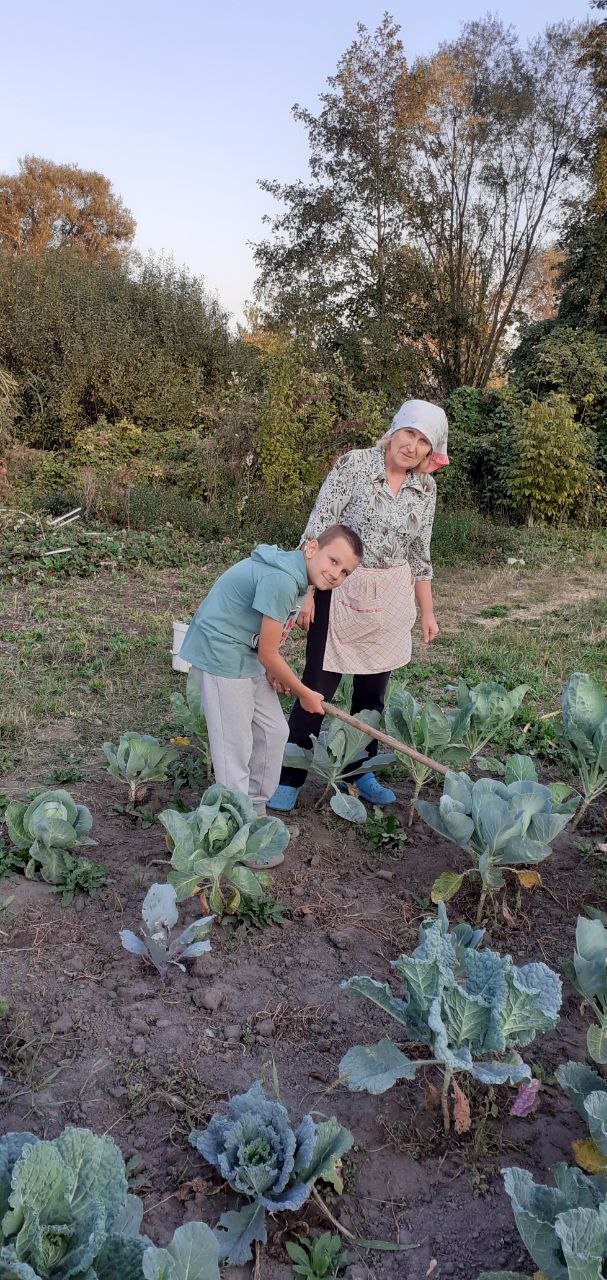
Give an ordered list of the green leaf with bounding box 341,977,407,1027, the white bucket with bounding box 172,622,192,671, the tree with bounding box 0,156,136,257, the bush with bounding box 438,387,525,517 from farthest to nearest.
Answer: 1. the tree with bounding box 0,156,136,257
2. the bush with bounding box 438,387,525,517
3. the white bucket with bounding box 172,622,192,671
4. the green leaf with bounding box 341,977,407,1027

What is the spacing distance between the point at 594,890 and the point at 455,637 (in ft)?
10.6

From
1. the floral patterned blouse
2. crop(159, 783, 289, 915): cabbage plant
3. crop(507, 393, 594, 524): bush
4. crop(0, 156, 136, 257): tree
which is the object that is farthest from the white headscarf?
crop(0, 156, 136, 257): tree

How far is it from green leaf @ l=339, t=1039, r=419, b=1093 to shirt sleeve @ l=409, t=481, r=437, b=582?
6.15 ft

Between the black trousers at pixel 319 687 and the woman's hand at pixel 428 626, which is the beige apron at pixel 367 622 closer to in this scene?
the black trousers at pixel 319 687

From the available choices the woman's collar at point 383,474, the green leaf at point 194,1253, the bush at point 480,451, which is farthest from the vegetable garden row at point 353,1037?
the bush at point 480,451

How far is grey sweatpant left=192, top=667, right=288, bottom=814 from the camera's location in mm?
2725

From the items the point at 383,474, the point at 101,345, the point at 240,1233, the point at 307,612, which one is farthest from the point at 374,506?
the point at 101,345

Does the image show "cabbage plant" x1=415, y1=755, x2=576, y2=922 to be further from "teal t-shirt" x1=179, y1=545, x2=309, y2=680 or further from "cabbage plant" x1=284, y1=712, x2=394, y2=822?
"teal t-shirt" x1=179, y1=545, x2=309, y2=680

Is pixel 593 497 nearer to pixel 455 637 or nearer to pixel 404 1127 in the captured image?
pixel 455 637

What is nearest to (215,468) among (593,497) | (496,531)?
(496,531)

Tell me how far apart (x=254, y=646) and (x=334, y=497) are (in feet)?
2.65

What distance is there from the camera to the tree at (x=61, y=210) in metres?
22.8

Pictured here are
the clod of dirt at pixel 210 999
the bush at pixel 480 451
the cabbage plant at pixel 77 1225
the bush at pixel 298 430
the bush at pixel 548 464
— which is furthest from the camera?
the bush at pixel 480 451

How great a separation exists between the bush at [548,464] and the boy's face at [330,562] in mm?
8155
